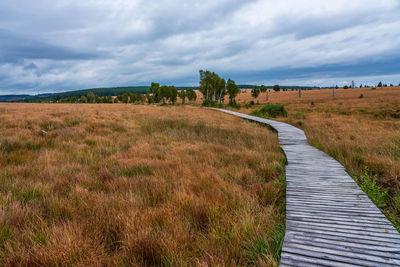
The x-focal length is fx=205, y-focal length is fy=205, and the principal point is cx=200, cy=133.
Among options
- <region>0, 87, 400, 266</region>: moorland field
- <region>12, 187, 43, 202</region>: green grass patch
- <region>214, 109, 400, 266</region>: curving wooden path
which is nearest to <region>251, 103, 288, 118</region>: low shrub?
<region>0, 87, 400, 266</region>: moorland field

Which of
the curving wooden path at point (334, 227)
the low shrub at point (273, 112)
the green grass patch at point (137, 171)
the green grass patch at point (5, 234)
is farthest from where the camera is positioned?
the low shrub at point (273, 112)

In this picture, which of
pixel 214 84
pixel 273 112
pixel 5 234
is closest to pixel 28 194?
pixel 5 234

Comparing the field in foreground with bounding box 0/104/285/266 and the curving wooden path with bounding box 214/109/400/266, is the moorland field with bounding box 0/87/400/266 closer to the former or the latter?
the field in foreground with bounding box 0/104/285/266

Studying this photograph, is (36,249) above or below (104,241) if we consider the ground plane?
above

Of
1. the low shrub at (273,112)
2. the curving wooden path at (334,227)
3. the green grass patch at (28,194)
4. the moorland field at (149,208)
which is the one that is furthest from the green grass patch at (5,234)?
the low shrub at (273,112)

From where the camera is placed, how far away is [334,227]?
2408mm

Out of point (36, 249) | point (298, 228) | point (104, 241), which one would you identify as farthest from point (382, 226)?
point (36, 249)

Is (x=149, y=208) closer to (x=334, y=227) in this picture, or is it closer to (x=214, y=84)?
(x=334, y=227)

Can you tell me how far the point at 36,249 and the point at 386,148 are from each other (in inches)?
338

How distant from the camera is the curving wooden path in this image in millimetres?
1901

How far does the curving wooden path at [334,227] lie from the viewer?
1.90 metres

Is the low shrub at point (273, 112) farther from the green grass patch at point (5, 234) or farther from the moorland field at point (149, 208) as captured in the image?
the green grass patch at point (5, 234)

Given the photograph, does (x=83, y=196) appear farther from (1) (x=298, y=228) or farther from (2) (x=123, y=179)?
(1) (x=298, y=228)

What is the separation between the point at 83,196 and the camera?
124 inches
